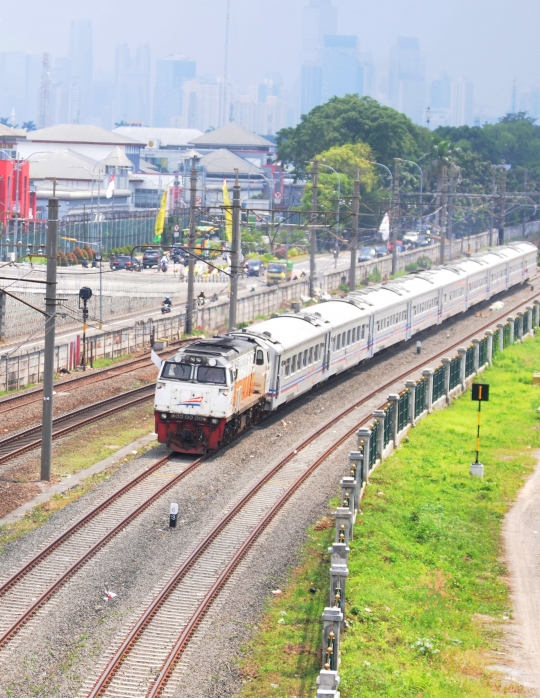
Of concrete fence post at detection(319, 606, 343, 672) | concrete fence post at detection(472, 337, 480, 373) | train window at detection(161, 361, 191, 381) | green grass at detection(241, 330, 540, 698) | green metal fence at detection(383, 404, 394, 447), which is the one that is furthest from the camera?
concrete fence post at detection(472, 337, 480, 373)

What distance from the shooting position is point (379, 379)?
45.1 metres

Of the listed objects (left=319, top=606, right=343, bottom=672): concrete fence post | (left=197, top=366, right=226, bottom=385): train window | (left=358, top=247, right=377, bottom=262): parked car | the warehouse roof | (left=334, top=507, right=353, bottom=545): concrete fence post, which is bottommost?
(left=319, top=606, right=343, bottom=672): concrete fence post

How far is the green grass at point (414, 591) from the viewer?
17500mm

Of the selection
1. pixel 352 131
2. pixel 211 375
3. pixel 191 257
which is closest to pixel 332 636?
pixel 211 375

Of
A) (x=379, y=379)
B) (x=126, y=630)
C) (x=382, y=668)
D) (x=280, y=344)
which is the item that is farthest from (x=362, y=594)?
(x=379, y=379)

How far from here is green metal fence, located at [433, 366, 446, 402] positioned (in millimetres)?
39406

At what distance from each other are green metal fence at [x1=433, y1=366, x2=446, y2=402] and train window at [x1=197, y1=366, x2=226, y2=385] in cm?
1102

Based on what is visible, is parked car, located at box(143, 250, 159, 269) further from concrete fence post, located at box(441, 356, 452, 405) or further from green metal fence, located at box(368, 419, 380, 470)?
green metal fence, located at box(368, 419, 380, 470)

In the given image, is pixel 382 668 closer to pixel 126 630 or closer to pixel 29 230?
pixel 126 630

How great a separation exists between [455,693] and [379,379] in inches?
1121

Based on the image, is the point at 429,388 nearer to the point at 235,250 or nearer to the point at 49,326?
the point at 235,250

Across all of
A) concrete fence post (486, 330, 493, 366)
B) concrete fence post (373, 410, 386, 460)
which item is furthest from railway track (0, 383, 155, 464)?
concrete fence post (486, 330, 493, 366)

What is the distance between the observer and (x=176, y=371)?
101 feet

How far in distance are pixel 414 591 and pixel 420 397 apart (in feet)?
52.2
